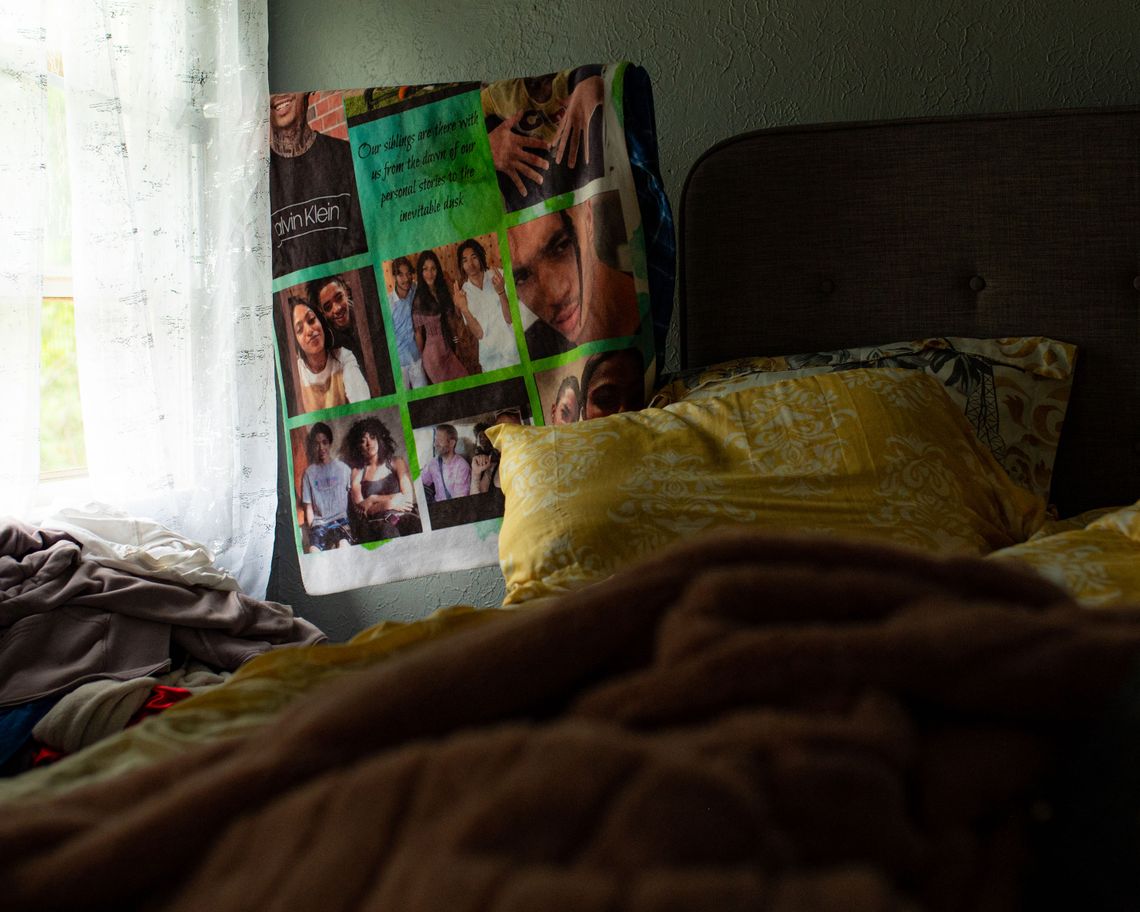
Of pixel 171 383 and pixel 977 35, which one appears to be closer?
pixel 977 35

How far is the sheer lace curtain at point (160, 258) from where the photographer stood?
169 cm

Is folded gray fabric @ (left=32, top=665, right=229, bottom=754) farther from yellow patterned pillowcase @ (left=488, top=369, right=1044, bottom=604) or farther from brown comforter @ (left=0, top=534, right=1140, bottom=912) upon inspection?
brown comforter @ (left=0, top=534, right=1140, bottom=912)

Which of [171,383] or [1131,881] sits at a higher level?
[171,383]

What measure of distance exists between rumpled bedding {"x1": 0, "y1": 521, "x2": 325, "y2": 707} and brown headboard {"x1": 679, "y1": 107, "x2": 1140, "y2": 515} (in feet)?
3.18

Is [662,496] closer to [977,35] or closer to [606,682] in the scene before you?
[606,682]

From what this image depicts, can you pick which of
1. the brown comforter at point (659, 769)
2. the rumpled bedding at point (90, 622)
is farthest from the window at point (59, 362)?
the brown comforter at point (659, 769)

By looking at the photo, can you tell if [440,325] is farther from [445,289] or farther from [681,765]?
[681,765]

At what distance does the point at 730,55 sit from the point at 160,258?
4.16ft

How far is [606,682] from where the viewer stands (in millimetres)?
534

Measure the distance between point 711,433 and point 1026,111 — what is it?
0.81 meters

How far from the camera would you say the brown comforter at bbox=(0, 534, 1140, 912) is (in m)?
0.39

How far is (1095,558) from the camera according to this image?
95 centimetres

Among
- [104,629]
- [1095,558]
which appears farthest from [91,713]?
[1095,558]

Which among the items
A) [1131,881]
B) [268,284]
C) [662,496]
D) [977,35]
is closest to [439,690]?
[1131,881]
